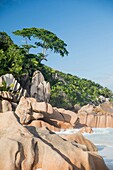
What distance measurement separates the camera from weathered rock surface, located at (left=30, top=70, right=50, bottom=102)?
25.9 m

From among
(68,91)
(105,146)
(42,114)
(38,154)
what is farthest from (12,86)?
(38,154)

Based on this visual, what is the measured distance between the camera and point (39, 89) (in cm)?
2625

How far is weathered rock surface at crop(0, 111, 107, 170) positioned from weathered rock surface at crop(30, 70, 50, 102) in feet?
67.0

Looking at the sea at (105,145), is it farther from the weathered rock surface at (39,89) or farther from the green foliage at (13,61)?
the weathered rock surface at (39,89)

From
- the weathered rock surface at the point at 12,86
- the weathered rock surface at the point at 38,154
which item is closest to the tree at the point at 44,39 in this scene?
the weathered rock surface at the point at 12,86

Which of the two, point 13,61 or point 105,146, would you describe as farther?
point 13,61

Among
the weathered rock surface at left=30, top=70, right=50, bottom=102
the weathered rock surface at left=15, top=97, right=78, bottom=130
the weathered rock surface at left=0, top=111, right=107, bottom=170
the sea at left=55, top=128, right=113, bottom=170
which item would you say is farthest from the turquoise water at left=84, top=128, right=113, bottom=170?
the weathered rock surface at left=30, top=70, right=50, bottom=102

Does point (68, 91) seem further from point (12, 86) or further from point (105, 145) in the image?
point (105, 145)

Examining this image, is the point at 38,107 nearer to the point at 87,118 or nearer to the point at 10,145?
the point at 87,118

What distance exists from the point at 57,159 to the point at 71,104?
27.1 metres

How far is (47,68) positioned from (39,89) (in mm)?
6848

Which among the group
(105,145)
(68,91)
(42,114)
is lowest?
(105,145)

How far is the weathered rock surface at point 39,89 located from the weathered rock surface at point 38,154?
20.4 metres

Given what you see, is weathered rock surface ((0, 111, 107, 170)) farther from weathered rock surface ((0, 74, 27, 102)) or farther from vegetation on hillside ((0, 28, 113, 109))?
vegetation on hillside ((0, 28, 113, 109))
